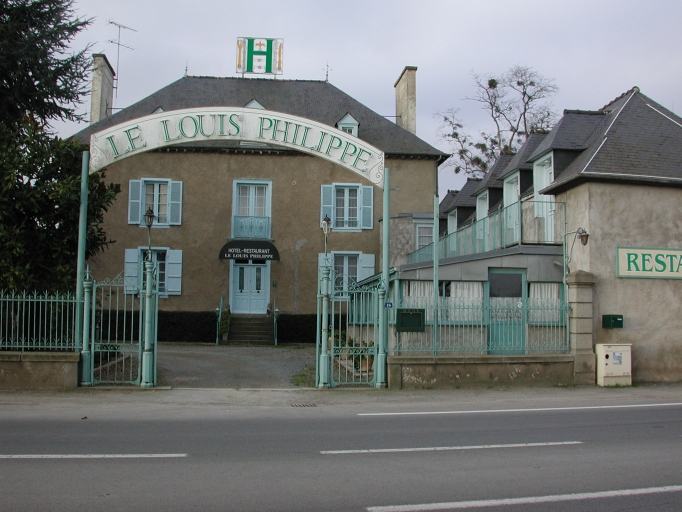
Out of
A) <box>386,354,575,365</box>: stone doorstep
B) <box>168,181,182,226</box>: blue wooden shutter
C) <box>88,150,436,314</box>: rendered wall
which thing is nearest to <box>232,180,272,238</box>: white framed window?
<box>88,150,436,314</box>: rendered wall

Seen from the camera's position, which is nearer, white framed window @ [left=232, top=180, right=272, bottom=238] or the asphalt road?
the asphalt road

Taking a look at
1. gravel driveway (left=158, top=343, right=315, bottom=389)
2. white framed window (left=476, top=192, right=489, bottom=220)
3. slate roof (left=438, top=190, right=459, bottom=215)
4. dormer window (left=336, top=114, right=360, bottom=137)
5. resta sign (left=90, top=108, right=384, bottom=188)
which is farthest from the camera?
slate roof (left=438, top=190, right=459, bottom=215)

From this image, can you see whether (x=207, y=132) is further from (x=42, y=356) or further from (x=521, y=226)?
(x=521, y=226)

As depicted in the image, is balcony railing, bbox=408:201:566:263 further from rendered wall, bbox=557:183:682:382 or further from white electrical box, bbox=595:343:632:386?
white electrical box, bbox=595:343:632:386

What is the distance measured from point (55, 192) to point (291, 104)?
18.3 metres

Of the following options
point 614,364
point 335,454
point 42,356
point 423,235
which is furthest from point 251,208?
point 335,454

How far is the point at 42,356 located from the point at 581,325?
1088cm

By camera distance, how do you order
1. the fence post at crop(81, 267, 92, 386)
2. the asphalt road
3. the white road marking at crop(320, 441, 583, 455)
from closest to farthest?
the asphalt road < the white road marking at crop(320, 441, 583, 455) < the fence post at crop(81, 267, 92, 386)

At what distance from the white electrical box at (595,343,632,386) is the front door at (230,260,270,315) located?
54.0 ft

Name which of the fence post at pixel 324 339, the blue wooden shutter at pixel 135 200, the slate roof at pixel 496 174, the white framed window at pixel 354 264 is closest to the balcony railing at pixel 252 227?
the white framed window at pixel 354 264

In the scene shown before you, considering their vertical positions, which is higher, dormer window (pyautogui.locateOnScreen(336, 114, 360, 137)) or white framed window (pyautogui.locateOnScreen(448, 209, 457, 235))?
dormer window (pyautogui.locateOnScreen(336, 114, 360, 137))

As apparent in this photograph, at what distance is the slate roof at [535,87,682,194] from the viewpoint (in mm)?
15172

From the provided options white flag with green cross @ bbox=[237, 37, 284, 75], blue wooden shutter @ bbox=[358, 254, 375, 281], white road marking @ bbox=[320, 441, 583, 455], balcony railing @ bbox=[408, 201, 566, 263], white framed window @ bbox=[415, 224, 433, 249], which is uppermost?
white flag with green cross @ bbox=[237, 37, 284, 75]

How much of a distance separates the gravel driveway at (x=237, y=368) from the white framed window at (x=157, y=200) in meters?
6.89
